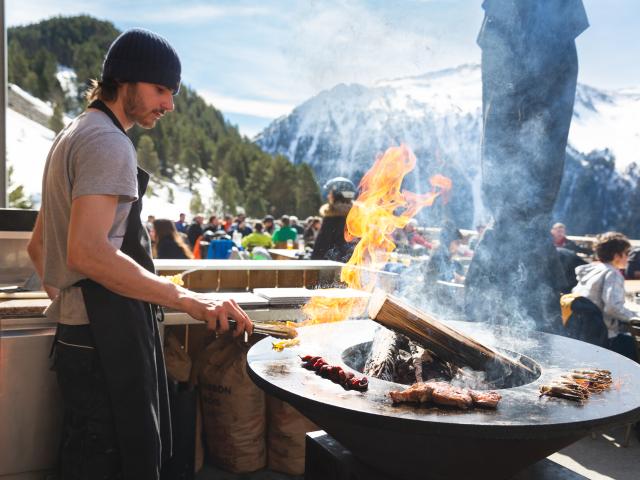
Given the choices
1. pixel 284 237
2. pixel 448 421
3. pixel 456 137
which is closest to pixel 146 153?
pixel 284 237

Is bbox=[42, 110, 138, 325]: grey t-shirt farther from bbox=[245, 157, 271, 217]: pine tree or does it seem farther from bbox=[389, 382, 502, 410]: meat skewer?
bbox=[245, 157, 271, 217]: pine tree

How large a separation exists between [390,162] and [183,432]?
7.37 feet

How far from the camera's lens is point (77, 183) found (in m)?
1.74

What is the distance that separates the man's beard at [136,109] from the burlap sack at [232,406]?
6.66 feet

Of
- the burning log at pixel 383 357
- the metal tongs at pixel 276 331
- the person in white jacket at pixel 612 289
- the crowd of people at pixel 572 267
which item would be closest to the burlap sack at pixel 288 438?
the burning log at pixel 383 357

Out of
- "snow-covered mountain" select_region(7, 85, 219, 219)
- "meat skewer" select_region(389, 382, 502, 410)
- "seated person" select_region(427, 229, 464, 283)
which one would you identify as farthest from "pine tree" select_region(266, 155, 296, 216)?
"meat skewer" select_region(389, 382, 502, 410)

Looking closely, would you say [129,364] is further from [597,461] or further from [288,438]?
[597,461]

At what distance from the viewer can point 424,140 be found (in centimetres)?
719

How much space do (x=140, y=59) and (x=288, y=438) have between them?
2724 millimetres

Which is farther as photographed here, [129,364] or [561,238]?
[561,238]

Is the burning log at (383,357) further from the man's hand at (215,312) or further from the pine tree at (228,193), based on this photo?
the pine tree at (228,193)

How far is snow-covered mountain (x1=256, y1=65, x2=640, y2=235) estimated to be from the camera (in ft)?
21.9

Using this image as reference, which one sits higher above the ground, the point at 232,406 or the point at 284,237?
the point at 284,237

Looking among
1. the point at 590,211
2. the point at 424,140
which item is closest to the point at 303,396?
the point at 424,140
